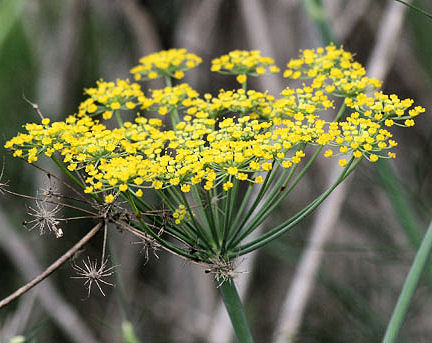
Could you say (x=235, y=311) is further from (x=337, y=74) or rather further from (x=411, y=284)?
(x=337, y=74)

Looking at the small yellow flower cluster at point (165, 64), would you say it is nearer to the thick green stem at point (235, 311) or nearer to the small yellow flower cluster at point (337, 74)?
the small yellow flower cluster at point (337, 74)

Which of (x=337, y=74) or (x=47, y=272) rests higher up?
(x=337, y=74)

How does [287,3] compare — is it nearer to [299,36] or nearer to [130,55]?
[299,36]

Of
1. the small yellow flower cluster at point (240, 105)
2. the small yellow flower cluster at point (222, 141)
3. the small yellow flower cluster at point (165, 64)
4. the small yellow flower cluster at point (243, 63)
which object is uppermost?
the small yellow flower cluster at point (165, 64)

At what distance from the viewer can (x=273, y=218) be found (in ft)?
7.59

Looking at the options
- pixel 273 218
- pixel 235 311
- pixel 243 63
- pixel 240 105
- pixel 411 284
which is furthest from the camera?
pixel 273 218

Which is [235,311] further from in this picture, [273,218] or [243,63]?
[273,218]

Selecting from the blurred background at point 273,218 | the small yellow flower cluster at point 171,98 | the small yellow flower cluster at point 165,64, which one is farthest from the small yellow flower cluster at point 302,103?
the blurred background at point 273,218

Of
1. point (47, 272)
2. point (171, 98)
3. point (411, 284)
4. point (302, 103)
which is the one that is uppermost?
point (171, 98)

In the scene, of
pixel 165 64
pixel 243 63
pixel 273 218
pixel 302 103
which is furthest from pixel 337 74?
pixel 273 218

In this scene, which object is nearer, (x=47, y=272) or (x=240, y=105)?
(x=47, y=272)

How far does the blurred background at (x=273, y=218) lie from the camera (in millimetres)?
1778

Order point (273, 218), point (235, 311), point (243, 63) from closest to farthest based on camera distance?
1. point (235, 311)
2. point (243, 63)
3. point (273, 218)

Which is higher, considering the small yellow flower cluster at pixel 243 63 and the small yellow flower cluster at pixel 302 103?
the small yellow flower cluster at pixel 243 63
